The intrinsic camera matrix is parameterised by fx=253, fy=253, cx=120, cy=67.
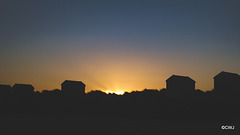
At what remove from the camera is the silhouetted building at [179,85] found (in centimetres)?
6388

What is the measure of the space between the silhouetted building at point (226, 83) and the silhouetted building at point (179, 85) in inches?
243

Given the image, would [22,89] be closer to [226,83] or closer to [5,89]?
[5,89]

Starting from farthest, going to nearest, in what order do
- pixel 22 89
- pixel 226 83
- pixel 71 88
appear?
1. pixel 22 89
2. pixel 71 88
3. pixel 226 83

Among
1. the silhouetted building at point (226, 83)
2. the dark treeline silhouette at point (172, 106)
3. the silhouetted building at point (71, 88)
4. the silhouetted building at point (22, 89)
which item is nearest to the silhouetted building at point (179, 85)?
the dark treeline silhouette at point (172, 106)

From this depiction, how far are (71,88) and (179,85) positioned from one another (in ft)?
111

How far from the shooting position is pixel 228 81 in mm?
62844

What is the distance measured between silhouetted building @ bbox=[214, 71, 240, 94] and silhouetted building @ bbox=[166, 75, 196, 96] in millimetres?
6176

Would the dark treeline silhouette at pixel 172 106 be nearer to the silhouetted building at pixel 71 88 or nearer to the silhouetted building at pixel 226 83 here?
the silhouetted building at pixel 226 83

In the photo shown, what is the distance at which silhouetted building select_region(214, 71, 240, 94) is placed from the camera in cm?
6199

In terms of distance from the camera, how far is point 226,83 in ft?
→ 206

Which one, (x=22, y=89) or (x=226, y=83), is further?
(x=22, y=89)

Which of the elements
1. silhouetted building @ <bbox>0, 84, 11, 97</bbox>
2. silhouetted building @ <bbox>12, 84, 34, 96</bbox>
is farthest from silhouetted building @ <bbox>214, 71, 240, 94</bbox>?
silhouetted building @ <bbox>0, 84, 11, 97</bbox>

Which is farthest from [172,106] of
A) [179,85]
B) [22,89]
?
[22,89]

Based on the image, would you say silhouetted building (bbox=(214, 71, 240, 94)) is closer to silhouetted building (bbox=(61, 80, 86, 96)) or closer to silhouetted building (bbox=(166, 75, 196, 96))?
silhouetted building (bbox=(166, 75, 196, 96))
